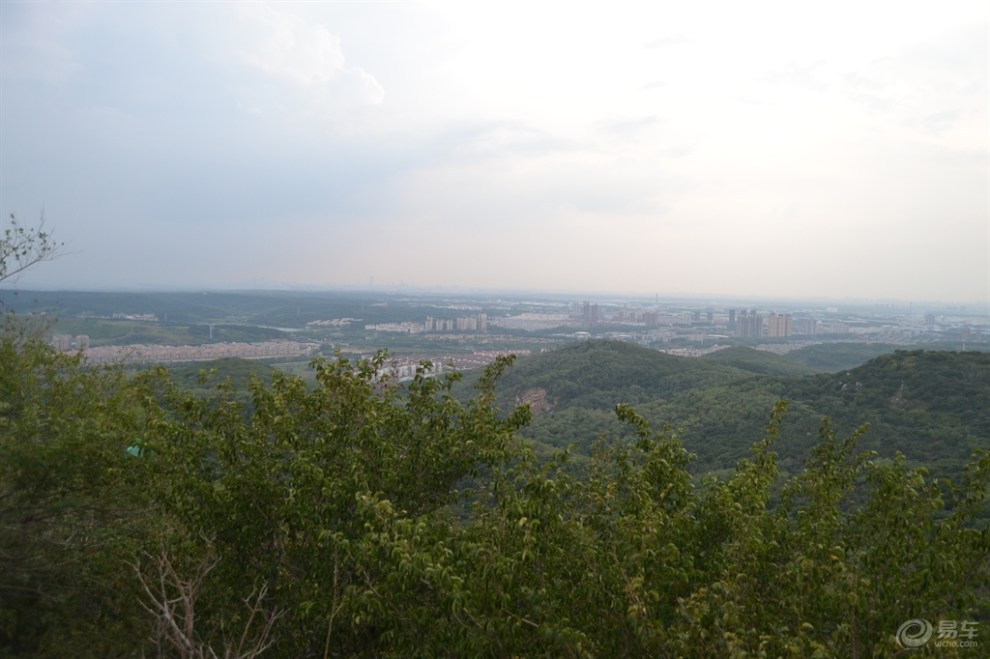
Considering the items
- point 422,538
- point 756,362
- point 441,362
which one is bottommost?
point 441,362

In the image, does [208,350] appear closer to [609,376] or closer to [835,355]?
[609,376]

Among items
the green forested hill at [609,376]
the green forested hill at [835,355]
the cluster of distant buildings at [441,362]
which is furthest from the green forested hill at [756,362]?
the cluster of distant buildings at [441,362]

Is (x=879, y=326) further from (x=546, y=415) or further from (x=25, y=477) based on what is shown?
(x=25, y=477)

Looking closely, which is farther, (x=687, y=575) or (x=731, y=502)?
(x=731, y=502)

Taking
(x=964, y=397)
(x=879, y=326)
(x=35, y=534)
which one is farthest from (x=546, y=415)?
(x=879, y=326)

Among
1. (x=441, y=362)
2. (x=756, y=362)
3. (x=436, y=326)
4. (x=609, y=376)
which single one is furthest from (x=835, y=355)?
(x=436, y=326)
